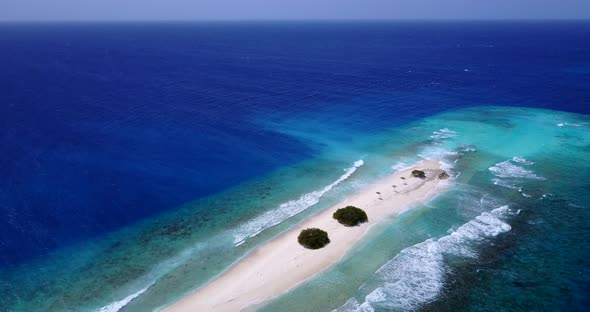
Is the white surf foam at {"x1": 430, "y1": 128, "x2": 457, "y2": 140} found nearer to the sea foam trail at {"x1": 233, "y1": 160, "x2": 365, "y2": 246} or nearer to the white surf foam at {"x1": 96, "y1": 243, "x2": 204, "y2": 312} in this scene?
the sea foam trail at {"x1": 233, "y1": 160, "x2": 365, "y2": 246}

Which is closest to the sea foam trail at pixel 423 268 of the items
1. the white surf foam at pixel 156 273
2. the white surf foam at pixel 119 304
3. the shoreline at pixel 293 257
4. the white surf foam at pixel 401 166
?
the shoreline at pixel 293 257

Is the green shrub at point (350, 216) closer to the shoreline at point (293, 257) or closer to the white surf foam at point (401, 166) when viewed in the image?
the shoreline at point (293, 257)

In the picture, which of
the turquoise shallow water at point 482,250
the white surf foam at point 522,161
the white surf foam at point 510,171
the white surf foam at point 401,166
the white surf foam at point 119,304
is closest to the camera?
the white surf foam at point 119,304

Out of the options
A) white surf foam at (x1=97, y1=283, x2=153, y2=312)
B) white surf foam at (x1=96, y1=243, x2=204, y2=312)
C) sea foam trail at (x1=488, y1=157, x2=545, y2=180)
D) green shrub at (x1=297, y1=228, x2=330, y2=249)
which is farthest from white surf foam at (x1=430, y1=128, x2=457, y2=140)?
white surf foam at (x1=97, y1=283, x2=153, y2=312)

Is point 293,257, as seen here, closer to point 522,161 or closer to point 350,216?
point 350,216

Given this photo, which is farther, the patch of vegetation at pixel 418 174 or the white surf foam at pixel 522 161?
the white surf foam at pixel 522 161

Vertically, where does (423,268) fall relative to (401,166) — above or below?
below

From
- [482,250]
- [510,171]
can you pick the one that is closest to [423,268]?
[482,250]
